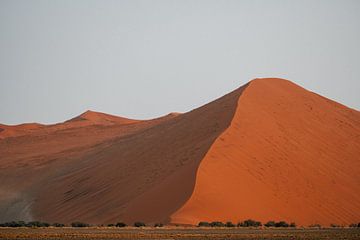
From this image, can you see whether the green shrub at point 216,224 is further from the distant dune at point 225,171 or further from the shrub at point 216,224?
the distant dune at point 225,171

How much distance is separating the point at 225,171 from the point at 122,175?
35.2 feet

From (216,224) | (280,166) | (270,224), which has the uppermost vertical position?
(280,166)

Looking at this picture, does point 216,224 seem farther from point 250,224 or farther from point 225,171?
point 225,171

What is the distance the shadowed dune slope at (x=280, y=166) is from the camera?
139 ft

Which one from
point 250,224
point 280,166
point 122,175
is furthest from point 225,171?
point 122,175

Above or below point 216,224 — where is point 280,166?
above

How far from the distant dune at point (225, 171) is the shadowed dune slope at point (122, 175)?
133 millimetres

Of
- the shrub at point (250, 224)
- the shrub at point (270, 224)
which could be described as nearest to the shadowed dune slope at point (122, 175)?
the shrub at point (250, 224)

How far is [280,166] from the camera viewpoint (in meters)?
48.0

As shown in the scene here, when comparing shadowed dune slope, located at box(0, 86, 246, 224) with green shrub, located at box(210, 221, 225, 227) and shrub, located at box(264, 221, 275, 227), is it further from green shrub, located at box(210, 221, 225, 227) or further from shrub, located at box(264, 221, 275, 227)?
shrub, located at box(264, 221, 275, 227)

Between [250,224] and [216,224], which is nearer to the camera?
[216,224]

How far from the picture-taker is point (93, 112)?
4695 inches

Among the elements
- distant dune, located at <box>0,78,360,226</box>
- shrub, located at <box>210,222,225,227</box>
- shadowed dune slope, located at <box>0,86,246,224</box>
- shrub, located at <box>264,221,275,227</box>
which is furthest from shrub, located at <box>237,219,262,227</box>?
shadowed dune slope, located at <box>0,86,246,224</box>

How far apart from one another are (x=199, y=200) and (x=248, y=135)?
10.5m
